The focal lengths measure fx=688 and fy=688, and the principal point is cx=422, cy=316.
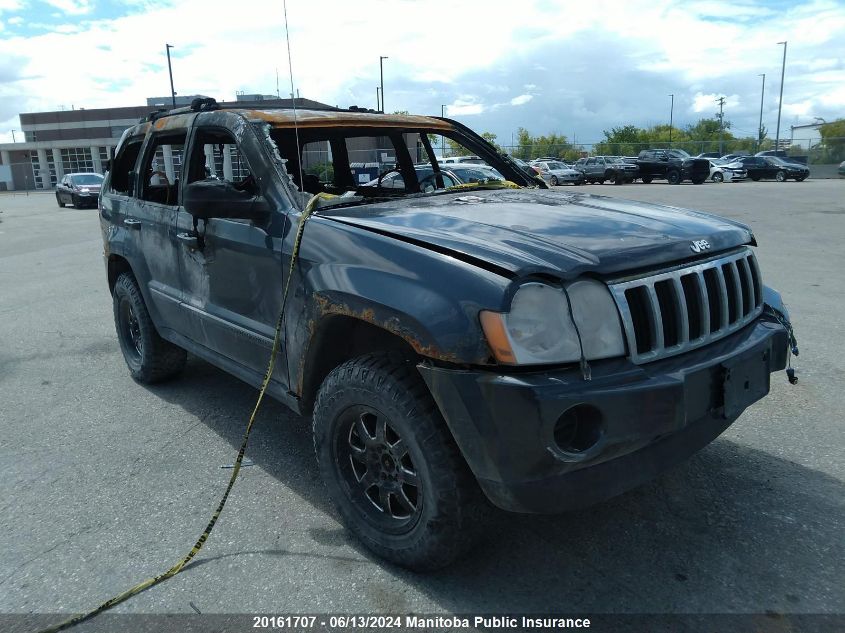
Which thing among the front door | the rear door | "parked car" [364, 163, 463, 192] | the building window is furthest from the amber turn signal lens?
the building window

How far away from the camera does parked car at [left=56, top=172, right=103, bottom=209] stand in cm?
2678

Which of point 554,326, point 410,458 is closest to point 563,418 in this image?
point 554,326

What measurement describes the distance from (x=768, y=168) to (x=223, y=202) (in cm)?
3725

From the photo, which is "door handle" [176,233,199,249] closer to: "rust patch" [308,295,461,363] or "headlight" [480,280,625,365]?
"rust patch" [308,295,461,363]

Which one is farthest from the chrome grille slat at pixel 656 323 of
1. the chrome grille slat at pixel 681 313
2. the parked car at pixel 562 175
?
the parked car at pixel 562 175

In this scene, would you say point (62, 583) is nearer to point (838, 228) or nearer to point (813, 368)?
point (813, 368)

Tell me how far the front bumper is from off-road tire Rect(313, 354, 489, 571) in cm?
14

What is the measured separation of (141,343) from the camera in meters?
4.85

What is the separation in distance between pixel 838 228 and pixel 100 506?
13.2m

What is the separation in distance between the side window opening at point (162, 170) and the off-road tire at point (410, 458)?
7.21 feet

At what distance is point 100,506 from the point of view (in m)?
3.28

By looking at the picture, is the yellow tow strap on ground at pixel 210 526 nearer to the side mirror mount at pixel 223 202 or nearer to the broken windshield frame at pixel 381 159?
the side mirror mount at pixel 223 202

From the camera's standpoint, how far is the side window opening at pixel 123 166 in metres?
5.06

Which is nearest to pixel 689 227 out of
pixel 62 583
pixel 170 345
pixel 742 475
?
pixel 742 475
